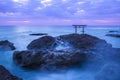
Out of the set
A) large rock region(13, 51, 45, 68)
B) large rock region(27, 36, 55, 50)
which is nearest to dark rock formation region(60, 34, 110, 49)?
large rock region(27, 36, 55, 50)

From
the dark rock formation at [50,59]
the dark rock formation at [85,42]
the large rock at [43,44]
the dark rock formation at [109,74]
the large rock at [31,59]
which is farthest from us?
the large rock at [43,44]

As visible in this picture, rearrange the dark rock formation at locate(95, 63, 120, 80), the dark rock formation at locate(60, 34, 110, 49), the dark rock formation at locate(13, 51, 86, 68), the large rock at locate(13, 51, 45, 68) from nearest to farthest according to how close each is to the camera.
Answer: the dark rock formation at locate(95, 63, 120, 80) → the dark rock formation at locate(13, 51, 86, 68) → the large rock at locate(13, 51, 45, 68) → the dark rock formation at locate(60, 34, 110, 49)

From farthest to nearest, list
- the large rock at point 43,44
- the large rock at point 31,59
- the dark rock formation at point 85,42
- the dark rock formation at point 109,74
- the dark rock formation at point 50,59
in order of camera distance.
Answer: the large rock at point 43,44 < the dark rock formation at point 85,42 < the large rock at point 31,59 < the dark rock formation at point 50,59 < the dark rock formation at point 109,74

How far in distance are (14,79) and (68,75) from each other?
28.1 ft

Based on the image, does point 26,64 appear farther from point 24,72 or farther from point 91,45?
point 91,45

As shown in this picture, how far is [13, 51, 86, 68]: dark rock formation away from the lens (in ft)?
74.1

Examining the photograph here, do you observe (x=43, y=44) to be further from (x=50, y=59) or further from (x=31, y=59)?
(x=50, y=59)

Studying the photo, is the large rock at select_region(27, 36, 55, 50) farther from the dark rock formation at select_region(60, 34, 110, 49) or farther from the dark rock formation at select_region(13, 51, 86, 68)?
the dark rock formation at select_region(13, 51, 86, 68)

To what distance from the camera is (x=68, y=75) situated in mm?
21266

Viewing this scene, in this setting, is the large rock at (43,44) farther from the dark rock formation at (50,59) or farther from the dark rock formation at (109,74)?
the dark rock formation at (109,74)

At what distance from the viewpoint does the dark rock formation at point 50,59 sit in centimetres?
2259

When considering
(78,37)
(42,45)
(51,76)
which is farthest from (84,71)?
(78,37)

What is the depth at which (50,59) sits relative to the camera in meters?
22.9

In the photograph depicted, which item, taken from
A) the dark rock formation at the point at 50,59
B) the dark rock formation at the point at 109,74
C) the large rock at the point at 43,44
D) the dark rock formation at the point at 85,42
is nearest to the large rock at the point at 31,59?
the dark rock formation at the point at 50,59
